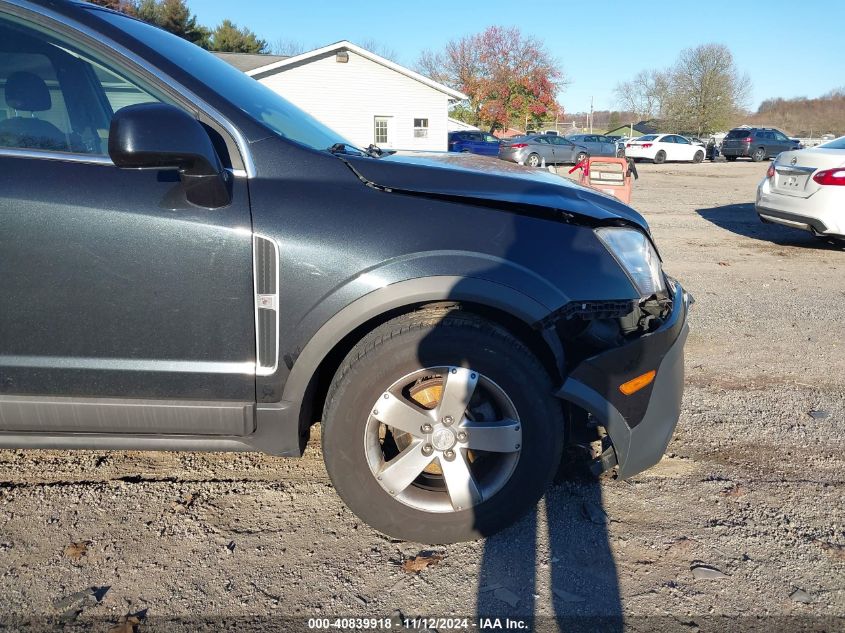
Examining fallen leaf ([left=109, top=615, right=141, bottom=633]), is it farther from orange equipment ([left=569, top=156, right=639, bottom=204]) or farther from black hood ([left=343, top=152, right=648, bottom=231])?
orange equipment ([left=569, top=156, right=639, bottom=204])

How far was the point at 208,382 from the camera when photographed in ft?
7.55

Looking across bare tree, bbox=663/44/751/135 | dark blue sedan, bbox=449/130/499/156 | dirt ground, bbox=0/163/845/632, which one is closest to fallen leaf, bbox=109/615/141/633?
dirt ground, bbox=0/163/845/632

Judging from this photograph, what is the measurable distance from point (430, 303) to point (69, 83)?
1.63 meters

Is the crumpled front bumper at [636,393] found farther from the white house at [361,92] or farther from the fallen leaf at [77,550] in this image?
the white house at [361,92]

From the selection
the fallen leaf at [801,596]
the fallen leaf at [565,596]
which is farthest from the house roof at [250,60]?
the fallen leaf at [801,596]

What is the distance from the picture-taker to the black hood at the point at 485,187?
235 centimetres

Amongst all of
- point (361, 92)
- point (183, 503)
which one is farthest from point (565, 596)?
point (361, 92)

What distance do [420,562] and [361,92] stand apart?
2676 cm

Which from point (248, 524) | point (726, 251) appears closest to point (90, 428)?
point (248, 524)

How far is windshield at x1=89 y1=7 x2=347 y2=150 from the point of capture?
2.43 m

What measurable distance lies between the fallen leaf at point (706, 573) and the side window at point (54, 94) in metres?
2.68

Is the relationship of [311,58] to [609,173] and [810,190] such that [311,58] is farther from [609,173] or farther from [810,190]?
[810,190]

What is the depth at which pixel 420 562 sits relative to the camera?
95.3 inches

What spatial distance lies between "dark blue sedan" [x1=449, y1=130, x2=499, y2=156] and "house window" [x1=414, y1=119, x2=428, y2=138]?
6.90ft
